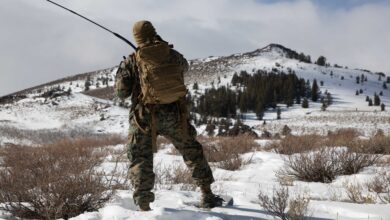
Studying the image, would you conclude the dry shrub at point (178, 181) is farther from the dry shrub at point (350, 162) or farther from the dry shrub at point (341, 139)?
the dry shrub at point (341, 139)

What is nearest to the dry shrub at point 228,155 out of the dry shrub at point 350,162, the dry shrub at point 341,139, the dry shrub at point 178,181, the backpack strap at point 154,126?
the dry shrub at point 341,139

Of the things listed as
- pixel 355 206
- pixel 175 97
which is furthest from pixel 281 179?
pixel 175 97

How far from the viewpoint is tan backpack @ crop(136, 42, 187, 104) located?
4562mm

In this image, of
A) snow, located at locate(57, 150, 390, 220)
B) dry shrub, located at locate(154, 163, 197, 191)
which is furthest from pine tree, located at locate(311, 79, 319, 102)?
dry shrub, located at locate(154, 163, 197, 191)

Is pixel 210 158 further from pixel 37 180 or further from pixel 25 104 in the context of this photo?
pixel 25 104

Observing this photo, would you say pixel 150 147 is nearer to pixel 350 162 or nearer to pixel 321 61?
pixel 350 162

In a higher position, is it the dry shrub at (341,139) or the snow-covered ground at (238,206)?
the dry shrub at (341,139)

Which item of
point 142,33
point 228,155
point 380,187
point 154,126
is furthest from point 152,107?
point 228,155

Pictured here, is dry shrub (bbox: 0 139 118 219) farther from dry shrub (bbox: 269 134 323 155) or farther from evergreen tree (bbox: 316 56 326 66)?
evergreen tree (bbox: 316 56 326 66)

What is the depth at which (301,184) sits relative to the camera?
6562 mm

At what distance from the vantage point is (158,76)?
4.58 m

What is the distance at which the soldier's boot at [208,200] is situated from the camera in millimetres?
4766

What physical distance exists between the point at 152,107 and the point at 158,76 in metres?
0.28

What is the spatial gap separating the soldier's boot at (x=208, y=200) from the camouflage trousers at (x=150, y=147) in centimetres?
6
